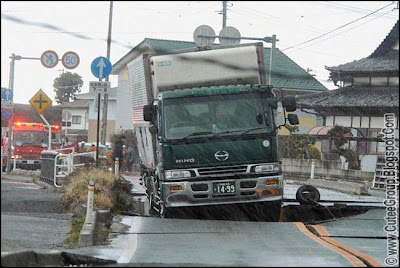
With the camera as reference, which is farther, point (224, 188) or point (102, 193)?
point (102, 193)

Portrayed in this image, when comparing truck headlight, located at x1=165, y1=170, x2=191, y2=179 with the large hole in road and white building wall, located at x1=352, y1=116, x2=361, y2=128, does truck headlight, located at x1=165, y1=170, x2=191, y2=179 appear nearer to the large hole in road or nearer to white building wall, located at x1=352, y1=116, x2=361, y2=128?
the large hole in road

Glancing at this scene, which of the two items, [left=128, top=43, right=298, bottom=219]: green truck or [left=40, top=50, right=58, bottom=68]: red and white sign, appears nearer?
[left=128, top=43, right=298, bottom=219]: green truck

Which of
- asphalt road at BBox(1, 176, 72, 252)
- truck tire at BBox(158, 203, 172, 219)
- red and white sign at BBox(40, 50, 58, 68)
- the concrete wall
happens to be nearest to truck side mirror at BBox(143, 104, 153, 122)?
truck tire at BBox(158, 203, 172, 219)

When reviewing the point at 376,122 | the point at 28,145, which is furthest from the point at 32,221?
the point at 376,122

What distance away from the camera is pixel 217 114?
1430 cm

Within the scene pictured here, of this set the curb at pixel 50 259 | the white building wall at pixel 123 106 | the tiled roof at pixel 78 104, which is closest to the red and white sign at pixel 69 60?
the curb at pixel 50 259

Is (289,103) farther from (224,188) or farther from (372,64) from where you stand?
(372,64)

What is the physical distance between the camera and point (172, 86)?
15008 millimetres

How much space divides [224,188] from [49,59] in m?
16.9

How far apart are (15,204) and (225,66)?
6132 millimetres

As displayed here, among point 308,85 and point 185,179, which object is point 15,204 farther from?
point 308,85

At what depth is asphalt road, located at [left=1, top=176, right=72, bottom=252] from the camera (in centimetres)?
1081

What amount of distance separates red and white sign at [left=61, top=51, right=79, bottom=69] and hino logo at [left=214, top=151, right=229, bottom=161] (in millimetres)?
15537

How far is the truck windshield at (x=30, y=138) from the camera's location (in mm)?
40281
